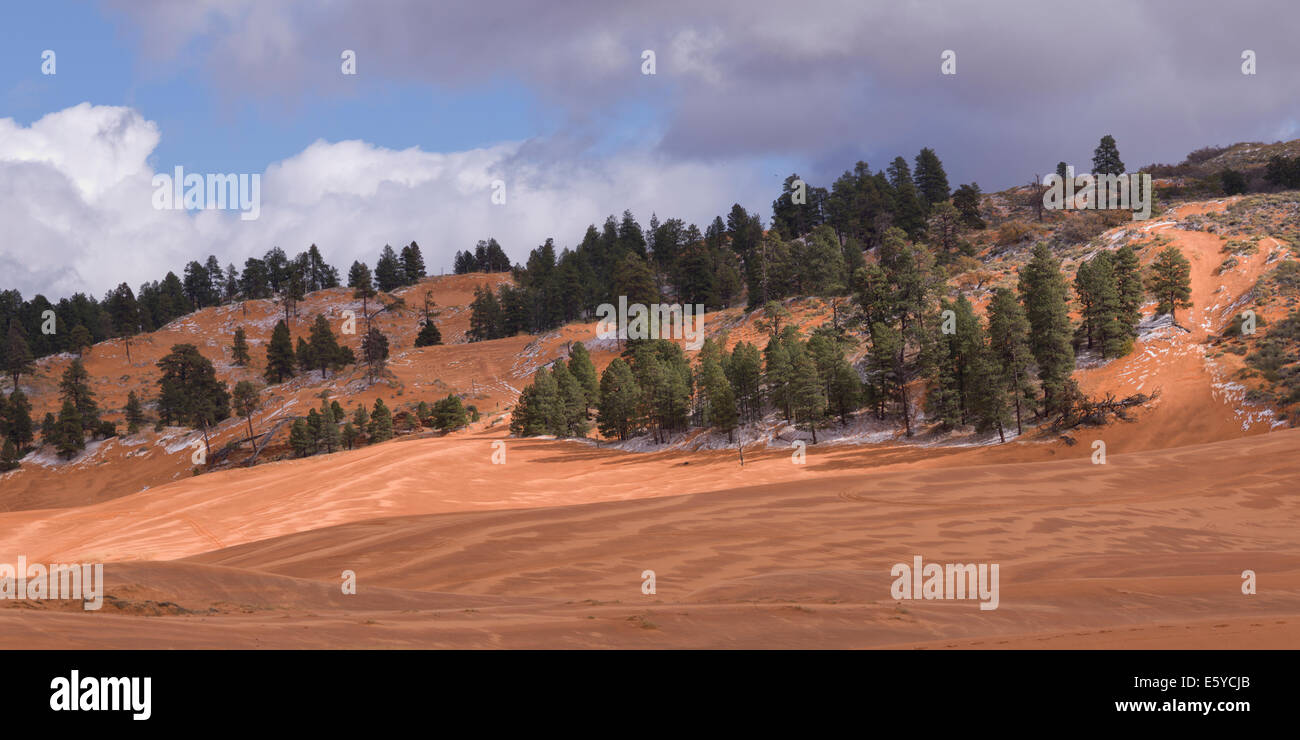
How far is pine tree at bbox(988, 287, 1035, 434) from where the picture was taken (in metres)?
42.9

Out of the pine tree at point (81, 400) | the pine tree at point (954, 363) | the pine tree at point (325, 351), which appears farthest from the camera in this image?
the pine tree at point (325, 351)

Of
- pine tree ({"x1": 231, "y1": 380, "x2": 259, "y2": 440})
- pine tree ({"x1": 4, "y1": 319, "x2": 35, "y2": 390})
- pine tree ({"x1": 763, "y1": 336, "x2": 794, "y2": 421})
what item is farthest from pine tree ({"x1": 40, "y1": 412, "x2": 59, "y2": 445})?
pine tree ({"x1": 763, "y1": 336, "x2": 794, "y2": 421})

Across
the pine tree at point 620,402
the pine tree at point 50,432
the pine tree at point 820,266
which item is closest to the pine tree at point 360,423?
the pine tree at point 620,402

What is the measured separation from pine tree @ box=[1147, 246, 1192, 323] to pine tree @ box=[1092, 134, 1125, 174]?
→ 66303mm

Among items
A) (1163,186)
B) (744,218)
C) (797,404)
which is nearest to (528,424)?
(797,404)

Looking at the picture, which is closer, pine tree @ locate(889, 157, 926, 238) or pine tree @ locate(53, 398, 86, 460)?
pine tree @ locate(53, 398, 86, 460)

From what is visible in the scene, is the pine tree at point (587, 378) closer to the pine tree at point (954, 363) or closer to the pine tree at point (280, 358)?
the pine tree at point (954, 363)

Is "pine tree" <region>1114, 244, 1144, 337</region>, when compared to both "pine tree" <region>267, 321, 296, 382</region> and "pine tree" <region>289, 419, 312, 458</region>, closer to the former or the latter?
"pine tree" <region>289, 419, 312, 458</region>

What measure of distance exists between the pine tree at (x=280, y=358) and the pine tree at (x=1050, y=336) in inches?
4011

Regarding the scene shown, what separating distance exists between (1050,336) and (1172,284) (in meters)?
13.7

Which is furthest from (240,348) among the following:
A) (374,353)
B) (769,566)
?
(769,566)

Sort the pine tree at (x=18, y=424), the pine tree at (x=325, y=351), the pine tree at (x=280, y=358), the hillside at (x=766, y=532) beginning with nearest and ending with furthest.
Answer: the hillside at (x=766, y=532), the pine tree at (x=18, y=424), the pine tree at (x=325, y=351), the pine tree at (x=280, y=358)

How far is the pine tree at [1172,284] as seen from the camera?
50.0m

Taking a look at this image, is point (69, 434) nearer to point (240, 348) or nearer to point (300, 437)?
point (300, 437)
